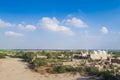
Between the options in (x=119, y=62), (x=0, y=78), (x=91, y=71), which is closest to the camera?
(x=0, y=78)

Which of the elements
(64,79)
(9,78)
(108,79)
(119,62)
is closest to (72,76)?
(64,79)

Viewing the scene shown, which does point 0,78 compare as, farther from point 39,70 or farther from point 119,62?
point 119,62

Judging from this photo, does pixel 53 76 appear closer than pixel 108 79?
No

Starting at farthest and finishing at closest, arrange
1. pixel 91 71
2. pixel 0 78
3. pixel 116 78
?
1. pixel 91 71
2. pixel 0 78
3. pixel 116 78

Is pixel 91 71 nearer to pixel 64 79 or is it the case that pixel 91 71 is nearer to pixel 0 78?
pixel 64 79

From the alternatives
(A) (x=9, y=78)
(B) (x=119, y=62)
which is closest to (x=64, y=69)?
(A) (x=9, y=78)

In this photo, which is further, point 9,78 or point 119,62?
point 119,62

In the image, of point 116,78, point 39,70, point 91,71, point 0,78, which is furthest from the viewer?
point 39,70

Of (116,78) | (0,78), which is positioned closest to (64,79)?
(116,78)

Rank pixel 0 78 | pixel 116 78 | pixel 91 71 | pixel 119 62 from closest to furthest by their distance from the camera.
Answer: pixel 116 78
pixel 0 78
pixel 91 71
pixel 119 62
